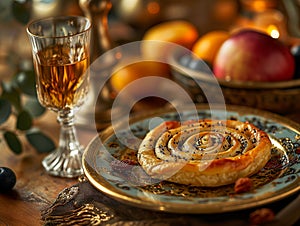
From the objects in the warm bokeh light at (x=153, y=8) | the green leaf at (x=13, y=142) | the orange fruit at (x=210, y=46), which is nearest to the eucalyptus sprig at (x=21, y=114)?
the green leaf at (x=13, y=142)

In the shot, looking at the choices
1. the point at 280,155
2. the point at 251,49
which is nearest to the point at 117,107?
the point at 251,49

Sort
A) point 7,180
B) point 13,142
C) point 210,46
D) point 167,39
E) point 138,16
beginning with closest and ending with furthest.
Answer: point 7,180 → point 13,142 → point 210,46 → point 167,39 → point 138,16

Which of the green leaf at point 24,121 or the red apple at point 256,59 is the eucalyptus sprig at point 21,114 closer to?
the green leaf at point 24,121

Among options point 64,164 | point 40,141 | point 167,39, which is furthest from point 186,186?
point 167,39

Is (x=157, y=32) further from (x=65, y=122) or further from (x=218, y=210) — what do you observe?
(x=218, y=210)

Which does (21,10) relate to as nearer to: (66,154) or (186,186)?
(66,154)

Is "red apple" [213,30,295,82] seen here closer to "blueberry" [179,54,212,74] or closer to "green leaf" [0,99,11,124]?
"blueberry" [179,54,212,74]
